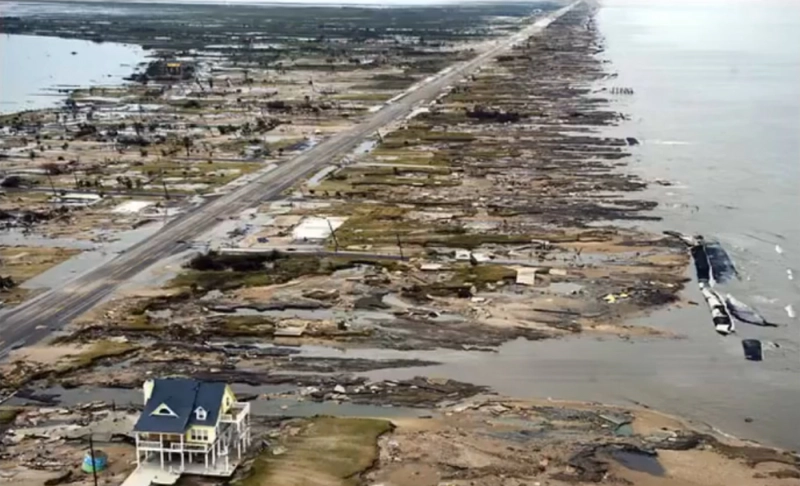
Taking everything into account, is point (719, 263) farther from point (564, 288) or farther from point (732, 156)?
point (732, 156)

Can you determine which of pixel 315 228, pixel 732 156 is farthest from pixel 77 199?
pixel 732 156

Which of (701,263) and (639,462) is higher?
(701,263)

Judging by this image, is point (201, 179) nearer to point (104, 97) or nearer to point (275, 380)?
point (275, 380)

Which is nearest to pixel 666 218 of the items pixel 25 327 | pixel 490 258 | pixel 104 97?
pixel 490 258

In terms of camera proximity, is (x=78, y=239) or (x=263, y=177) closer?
(x=78, y=239)

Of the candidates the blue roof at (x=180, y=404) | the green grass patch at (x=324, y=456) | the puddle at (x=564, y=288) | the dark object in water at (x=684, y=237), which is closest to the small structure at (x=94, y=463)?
the blue roof at (x=180, y=404)

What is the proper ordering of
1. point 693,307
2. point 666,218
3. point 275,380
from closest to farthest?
point 275,380 < point 693,307 < point 666,218

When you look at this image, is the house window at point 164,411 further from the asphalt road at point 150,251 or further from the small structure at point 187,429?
the asphalt road at point 150,251
